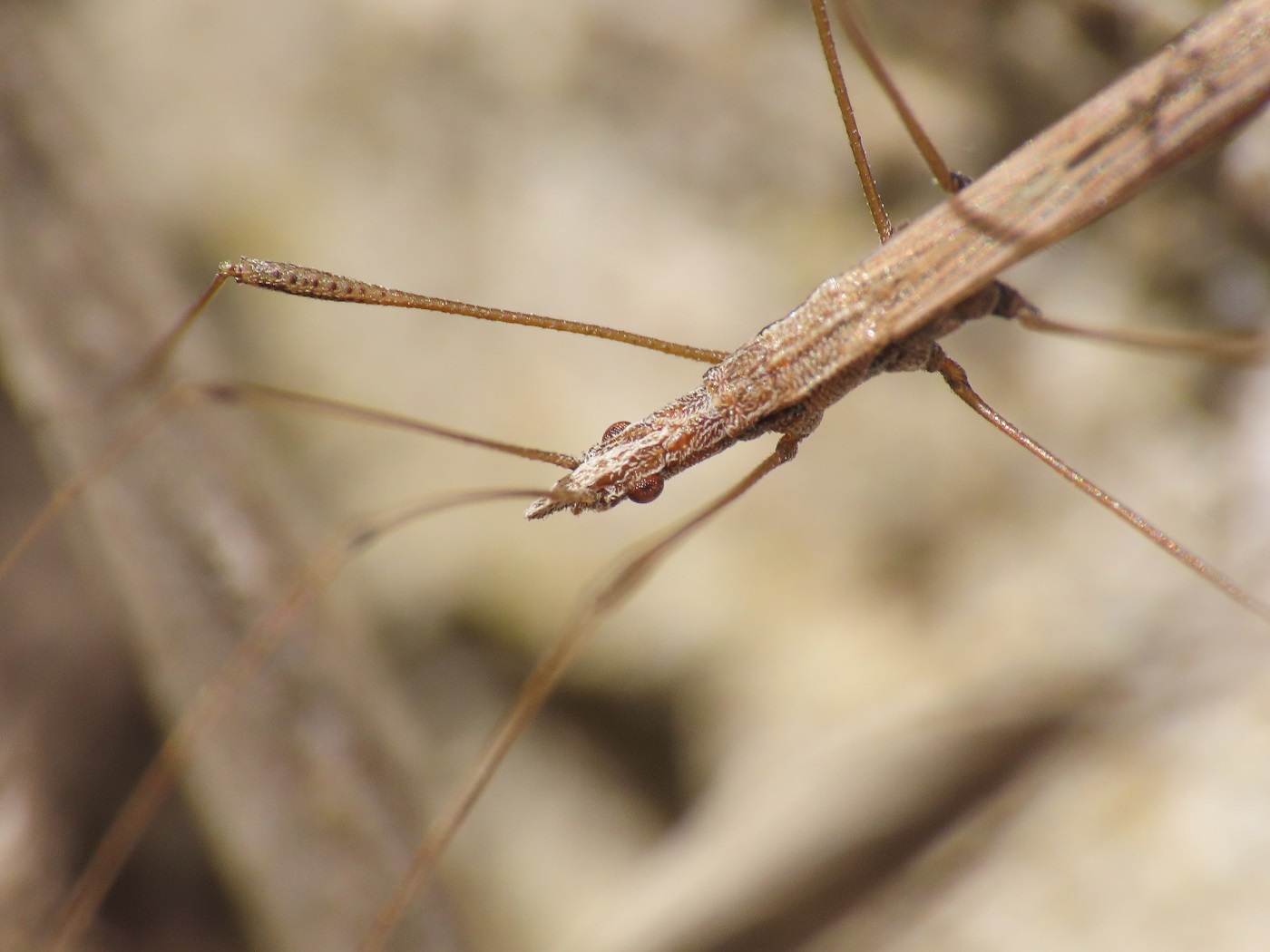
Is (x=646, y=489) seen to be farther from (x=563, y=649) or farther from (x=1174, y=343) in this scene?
(x=1174, y=343)

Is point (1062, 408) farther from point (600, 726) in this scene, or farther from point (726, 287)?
point (600, 726)

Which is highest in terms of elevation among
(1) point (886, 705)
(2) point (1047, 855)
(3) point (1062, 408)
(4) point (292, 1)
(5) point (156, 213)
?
(4) point (292, 1)

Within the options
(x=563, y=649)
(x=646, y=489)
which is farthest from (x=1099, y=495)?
(x=563, y=649)

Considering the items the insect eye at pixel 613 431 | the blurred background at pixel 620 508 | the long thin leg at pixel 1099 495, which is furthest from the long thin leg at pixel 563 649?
the long thin leg at pixel 1099 495

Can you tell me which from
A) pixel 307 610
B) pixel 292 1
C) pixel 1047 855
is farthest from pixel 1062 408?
pixel 292 1

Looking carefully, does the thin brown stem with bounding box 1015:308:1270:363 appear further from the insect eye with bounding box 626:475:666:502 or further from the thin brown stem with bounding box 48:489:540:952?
the thin brown stem with bounding box 48:489:540:952

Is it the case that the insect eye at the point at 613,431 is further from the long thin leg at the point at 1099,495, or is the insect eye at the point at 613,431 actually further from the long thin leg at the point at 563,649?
the long thin leg at the point at 1099,495

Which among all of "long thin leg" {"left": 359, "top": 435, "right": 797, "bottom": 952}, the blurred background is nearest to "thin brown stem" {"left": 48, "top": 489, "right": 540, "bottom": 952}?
the blurred background
